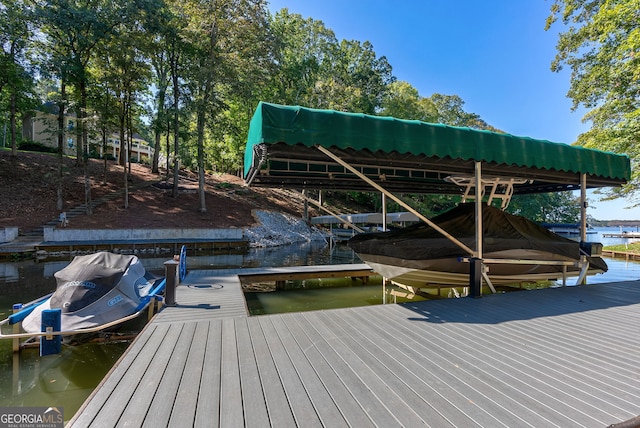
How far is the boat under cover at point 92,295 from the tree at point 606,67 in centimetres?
1473

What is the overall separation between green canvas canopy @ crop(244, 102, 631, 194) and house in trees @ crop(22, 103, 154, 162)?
17922mm

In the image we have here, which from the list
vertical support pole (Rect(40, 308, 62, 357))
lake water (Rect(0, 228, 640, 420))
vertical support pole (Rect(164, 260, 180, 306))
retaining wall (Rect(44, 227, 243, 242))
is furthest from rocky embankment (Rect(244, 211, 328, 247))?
vertical support pole (Rect(40, 308, 62, 357))

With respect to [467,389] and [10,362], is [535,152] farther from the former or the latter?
[10,362]

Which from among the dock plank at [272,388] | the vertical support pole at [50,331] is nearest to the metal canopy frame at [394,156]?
the dock plank at [272,388]

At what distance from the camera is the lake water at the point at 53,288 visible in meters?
3.52

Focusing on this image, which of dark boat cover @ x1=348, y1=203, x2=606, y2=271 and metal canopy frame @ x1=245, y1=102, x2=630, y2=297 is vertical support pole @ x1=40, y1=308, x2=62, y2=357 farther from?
dark boat cover @ x1=348, y1=203, x2=606, y2=271

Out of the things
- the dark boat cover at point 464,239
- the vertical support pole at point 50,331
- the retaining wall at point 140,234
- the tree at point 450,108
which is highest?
the tree at point 450,108

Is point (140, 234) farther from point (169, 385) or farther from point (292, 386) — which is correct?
point (292, 386)

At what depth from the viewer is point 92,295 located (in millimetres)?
4570

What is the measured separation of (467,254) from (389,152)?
2.42m

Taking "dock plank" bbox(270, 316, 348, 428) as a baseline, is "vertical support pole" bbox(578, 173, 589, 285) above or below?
above

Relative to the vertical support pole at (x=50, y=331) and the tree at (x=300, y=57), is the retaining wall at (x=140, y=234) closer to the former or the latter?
the tree at (x=300, y=57)

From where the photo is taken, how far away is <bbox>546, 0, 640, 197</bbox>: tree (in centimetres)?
1045

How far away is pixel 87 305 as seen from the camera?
14.7 feet
